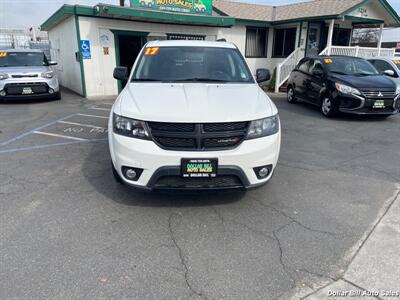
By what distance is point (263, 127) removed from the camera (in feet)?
10.9

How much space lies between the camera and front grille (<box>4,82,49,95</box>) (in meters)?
10.2

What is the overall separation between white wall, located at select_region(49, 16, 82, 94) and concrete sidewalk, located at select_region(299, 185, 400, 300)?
12.3 m

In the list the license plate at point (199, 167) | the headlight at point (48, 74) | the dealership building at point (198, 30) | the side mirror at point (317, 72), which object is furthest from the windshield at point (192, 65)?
the dealership building at point (198, 30)

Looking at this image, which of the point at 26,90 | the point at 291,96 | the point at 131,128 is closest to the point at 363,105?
the point at 291,96

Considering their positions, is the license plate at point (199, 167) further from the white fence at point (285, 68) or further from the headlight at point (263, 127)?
the white fence at point (285, 68)

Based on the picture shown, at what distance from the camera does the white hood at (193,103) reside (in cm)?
310

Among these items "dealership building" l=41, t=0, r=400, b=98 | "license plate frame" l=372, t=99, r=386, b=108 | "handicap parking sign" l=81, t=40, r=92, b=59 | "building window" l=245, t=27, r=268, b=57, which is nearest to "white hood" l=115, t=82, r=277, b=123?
"license plate frame" l=372, t=99, r=386, b=108

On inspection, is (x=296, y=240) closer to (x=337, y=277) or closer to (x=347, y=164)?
(x=337, y=277)

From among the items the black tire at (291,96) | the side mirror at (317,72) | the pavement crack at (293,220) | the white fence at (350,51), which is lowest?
the pavement crack at (293,220)

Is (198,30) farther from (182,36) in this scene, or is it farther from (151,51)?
(151,51)

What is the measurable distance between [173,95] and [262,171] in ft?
4.20

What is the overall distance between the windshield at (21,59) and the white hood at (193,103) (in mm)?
9371

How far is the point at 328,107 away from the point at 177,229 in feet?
23.0

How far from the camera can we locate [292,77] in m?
11.2
